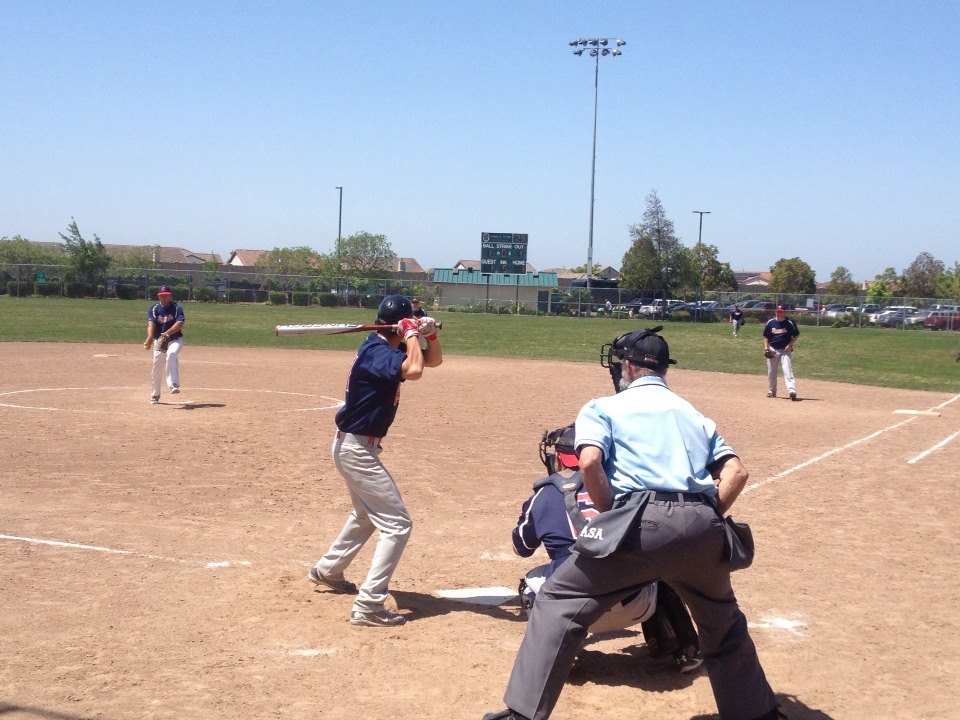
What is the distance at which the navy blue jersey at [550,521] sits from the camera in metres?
5.73

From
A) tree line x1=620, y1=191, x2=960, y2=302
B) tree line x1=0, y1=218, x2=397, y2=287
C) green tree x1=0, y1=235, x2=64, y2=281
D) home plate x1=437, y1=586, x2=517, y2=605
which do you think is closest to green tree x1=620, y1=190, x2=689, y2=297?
tree line x1=620, y1=191, x2=960, y2=302

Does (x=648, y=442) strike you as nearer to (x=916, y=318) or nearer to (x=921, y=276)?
(x=916, y=318)

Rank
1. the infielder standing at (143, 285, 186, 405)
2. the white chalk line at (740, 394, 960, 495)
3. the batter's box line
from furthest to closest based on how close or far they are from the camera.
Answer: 1. the infielder standing at (143, 285, 186, 405)
2. the white chalk line at (740, 394, 960, 495)
3. the batter's box line

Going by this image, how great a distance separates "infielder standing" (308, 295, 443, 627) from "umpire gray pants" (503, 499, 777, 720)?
6.73ft

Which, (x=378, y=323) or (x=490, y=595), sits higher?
(x=378, y=323)

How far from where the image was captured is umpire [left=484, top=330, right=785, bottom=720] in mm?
4516

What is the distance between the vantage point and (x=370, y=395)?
268 inches

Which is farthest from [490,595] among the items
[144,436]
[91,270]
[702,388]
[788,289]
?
[788,289]

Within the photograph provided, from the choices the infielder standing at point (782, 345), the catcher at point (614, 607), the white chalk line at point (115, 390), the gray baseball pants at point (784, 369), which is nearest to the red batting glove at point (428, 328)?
the catcher at point (614, 607)

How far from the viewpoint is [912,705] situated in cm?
548

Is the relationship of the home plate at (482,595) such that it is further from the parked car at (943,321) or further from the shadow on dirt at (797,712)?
the parked car at (943,321)

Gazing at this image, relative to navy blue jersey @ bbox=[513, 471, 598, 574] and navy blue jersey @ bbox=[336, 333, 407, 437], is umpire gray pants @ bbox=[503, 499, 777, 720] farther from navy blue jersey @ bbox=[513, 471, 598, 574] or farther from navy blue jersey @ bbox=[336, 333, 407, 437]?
navy blue jersey @ bbox=[336, 333, 407, 437]

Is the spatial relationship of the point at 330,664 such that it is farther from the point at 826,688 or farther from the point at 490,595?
the point at 826,688

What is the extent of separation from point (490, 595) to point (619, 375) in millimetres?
2770
